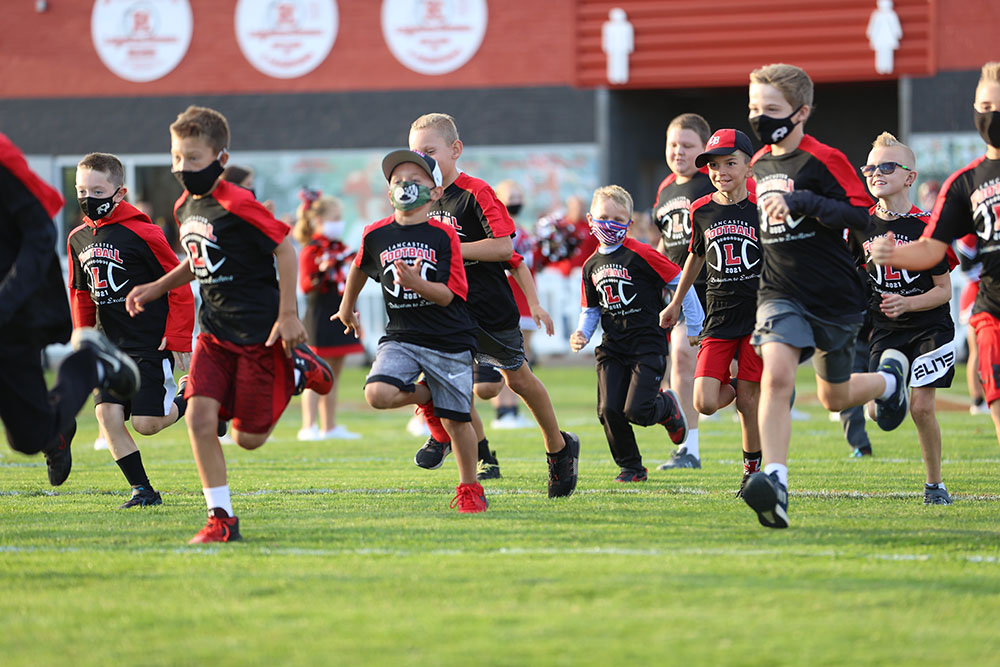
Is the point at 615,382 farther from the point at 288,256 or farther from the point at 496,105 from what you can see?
the point at 496,105

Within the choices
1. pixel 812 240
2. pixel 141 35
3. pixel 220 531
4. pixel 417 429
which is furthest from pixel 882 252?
pixel 141 35

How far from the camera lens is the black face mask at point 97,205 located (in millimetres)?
7164

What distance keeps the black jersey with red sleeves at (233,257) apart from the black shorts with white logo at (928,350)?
3.48 meters

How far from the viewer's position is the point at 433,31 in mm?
21688

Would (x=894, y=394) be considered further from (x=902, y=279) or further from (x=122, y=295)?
(x=122, y=295)

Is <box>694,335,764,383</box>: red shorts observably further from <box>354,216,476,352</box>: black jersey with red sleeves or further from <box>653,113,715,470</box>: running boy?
<box>354,216,476,352</box>: black jersey with red sleeves

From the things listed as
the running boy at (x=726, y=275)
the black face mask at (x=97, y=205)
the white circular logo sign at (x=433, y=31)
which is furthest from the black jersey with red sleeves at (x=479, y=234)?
the white circular logo sign at (x=433, y=31)

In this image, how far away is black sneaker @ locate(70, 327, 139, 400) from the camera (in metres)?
6.04

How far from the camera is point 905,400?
23.0ft

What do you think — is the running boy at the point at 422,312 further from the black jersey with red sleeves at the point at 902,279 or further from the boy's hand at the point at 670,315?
the black jersey with red sleeves at the point at 902,279

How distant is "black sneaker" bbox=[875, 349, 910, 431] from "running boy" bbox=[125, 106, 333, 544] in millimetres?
3094

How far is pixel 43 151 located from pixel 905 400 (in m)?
19.7

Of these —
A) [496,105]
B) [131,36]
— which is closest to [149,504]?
[496,105]

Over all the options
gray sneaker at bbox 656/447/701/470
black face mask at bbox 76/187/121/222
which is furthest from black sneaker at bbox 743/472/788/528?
black face mask at bbox 76/187/121/222
